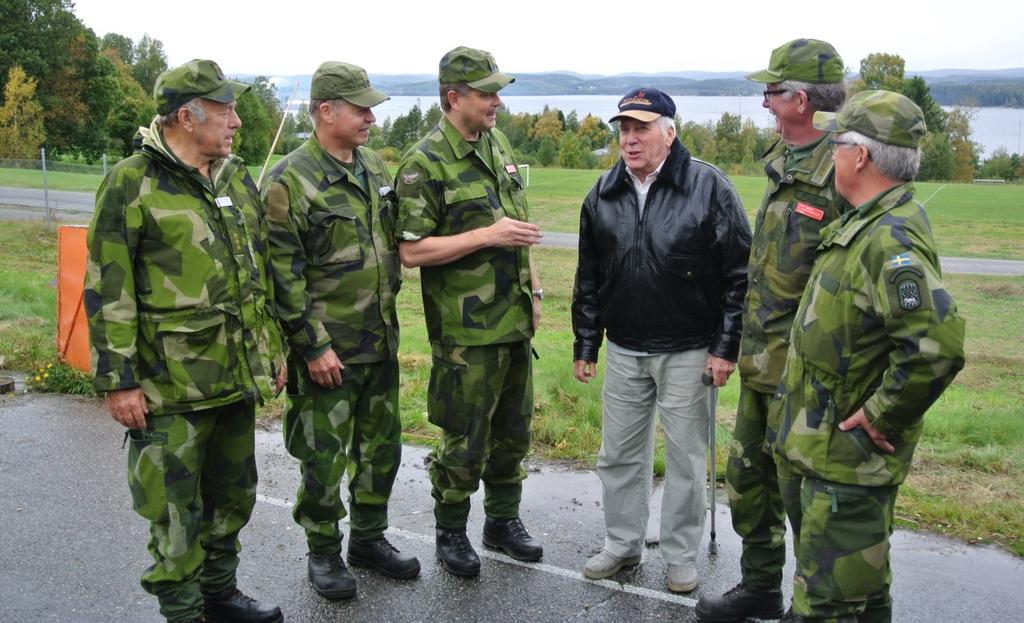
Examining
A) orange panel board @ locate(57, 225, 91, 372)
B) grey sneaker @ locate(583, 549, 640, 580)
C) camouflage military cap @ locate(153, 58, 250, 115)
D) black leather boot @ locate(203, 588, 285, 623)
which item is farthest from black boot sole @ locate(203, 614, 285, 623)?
orange panel board @ locate(57, 225, 91, 372)

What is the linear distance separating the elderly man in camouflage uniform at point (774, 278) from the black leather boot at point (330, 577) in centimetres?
162

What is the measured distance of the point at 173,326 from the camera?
372 cm

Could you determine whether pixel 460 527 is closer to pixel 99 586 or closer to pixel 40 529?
pixel 99 586

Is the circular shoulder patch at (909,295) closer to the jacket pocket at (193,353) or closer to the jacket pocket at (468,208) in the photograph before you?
the jacket pocket at (468,208)

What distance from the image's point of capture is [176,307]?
3.73m

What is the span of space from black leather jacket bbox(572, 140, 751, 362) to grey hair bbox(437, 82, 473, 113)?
31.6 inches

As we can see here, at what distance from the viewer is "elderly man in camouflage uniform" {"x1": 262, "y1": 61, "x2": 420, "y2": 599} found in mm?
4281

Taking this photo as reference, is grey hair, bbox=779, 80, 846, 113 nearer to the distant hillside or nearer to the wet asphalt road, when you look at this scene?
the wet asphalt road

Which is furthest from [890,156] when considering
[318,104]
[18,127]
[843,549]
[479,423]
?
[18,127]

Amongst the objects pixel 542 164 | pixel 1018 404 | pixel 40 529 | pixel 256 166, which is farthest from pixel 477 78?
pixel 542 164

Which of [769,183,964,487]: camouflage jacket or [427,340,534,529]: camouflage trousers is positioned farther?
[427,340,534,529]: camouflage trousers

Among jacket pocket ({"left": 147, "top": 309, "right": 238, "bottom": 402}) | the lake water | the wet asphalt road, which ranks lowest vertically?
the wet asphalt road

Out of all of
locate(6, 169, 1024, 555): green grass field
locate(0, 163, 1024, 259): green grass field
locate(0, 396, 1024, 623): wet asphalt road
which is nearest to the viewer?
locate(0, 396, 1024, 623): wet asphalt road

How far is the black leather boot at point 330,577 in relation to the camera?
435 centimetres
